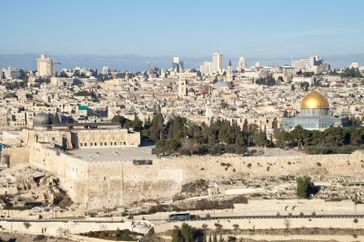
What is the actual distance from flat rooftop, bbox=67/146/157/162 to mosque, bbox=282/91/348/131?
854 cm

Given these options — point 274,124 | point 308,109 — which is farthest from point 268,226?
point 274,124

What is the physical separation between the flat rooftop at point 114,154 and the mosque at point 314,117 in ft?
28.0

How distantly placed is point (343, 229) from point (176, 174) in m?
8.11

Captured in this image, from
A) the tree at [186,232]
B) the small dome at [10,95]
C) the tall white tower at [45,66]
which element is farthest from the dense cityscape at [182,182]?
the tall white tower at [45,66]

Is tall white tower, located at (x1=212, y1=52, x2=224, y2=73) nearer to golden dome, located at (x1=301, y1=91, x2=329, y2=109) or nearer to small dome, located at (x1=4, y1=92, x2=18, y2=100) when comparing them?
small dome, located at (x1=4, y1=92, x2=18, y2=100)

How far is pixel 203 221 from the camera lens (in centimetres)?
2817

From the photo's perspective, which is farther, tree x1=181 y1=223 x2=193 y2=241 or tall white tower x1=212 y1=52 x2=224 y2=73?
tall white tower x1=212 y1=52 x2=224 y2=73

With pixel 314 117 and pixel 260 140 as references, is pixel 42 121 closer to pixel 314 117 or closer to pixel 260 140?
pixel 260 140

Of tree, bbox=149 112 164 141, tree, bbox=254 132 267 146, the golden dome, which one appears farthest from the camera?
the golden dome

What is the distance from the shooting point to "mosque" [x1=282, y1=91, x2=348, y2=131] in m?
43.5

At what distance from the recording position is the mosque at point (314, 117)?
43500 millimetres

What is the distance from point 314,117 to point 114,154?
1196cm

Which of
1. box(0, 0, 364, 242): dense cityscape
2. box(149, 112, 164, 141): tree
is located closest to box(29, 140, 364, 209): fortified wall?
box(0, 0, 364, 242): dense cityscape

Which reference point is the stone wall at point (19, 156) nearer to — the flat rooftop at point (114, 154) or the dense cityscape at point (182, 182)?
the dense cityscape at point (182, 182)
